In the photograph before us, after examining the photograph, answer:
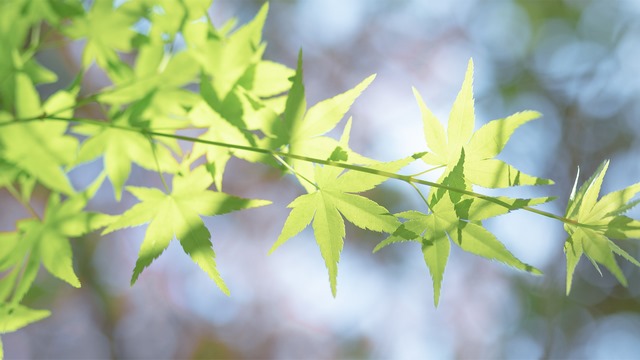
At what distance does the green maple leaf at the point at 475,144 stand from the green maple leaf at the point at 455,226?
0.02 m

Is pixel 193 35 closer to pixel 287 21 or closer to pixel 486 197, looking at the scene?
pixel 486 197

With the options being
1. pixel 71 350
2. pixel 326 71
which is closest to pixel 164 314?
pixel 71 350

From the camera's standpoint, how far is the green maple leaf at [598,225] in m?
0.37

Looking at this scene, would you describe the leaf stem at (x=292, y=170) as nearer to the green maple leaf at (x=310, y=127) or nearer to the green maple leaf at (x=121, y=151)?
the green maple leaf at (x=310, y=127)

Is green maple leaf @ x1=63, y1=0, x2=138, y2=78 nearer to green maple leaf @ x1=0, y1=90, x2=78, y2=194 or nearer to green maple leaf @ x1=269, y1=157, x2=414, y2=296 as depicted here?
green maple leaf @ x1=0, y1=90, x2=78, y2=194

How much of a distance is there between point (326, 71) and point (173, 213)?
3.59 m

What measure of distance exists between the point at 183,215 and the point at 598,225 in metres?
0.35

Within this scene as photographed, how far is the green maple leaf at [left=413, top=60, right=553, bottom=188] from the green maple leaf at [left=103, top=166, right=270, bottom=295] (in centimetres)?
16

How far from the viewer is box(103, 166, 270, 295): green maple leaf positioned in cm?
49

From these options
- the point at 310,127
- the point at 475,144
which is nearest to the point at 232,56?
the point at 310,127

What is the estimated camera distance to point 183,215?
0.52m

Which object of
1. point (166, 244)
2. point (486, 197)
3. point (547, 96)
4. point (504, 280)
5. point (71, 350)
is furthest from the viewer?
point (547, 96)

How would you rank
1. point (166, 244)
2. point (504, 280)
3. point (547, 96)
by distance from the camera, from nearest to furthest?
1. point (166, 244)
2. point (504, 280)
3. point (547, 96)

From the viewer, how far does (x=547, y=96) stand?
13.8 ft
